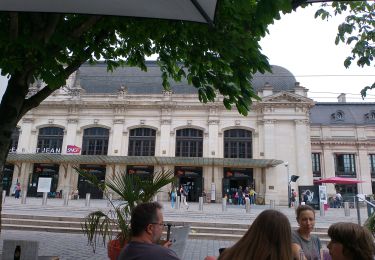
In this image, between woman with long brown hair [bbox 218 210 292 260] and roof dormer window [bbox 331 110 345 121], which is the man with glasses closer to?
woman with long brown hair [bbox 218 210 292 260]

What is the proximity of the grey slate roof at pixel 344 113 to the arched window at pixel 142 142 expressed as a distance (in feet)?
78.8

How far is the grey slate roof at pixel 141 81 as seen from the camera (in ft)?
129

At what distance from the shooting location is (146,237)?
2.71m

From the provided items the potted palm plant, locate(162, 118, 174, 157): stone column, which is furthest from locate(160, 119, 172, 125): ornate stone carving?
the potted palm plant

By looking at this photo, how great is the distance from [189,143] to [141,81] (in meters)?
10.9

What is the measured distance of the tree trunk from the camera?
211 inches

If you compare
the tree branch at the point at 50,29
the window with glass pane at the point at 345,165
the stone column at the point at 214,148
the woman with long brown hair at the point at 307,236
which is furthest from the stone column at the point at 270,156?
the tree branch at the point at 50,29

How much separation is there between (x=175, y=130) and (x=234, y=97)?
102ft

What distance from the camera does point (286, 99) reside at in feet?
118

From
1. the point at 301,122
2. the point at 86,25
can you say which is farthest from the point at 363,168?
the point at 86,25

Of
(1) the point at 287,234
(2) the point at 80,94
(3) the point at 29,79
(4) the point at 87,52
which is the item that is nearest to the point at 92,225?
(3) the point at 29,79

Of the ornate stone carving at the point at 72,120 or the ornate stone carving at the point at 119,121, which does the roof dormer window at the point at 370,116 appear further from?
the ornate stone carving at the point at 72,120

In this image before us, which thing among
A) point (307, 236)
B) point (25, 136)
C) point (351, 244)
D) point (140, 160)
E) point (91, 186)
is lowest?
point (307, 236)

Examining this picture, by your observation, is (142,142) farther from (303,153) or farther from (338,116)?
(338,116)
